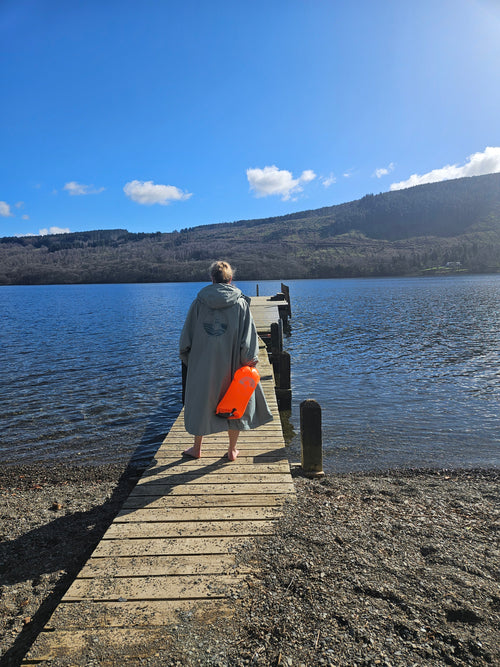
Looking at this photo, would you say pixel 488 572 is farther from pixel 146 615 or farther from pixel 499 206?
pixel 499 206

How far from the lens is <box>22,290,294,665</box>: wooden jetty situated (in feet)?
8.77

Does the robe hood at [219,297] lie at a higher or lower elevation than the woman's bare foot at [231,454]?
higher

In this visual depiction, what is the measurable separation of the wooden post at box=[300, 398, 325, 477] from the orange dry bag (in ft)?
4.44

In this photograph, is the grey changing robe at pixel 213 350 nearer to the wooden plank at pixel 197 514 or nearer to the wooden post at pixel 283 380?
the wooden plank at pixel 197 514

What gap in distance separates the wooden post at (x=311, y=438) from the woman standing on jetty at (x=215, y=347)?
126 centimetres

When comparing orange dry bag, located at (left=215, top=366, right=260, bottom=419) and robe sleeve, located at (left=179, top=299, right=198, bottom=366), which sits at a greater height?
robe sleeve, located at (left=179, top=299, right=198, bottom=366)

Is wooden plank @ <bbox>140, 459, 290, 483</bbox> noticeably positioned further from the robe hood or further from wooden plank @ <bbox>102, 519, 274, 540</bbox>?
the robe hood

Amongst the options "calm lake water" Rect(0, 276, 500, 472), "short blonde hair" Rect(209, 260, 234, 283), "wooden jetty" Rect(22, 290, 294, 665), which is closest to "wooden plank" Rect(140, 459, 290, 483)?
"wooden jetty" Rect(22, 290, 294, 665)

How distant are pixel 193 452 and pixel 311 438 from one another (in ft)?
5.51

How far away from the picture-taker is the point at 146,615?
111 inches

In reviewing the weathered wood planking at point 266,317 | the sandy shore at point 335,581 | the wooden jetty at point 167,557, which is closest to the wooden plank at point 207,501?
the wooden jetty at point 167,557

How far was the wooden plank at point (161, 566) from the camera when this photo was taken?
327 cm

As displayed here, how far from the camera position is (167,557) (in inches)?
136

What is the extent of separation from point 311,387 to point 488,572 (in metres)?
9.69
